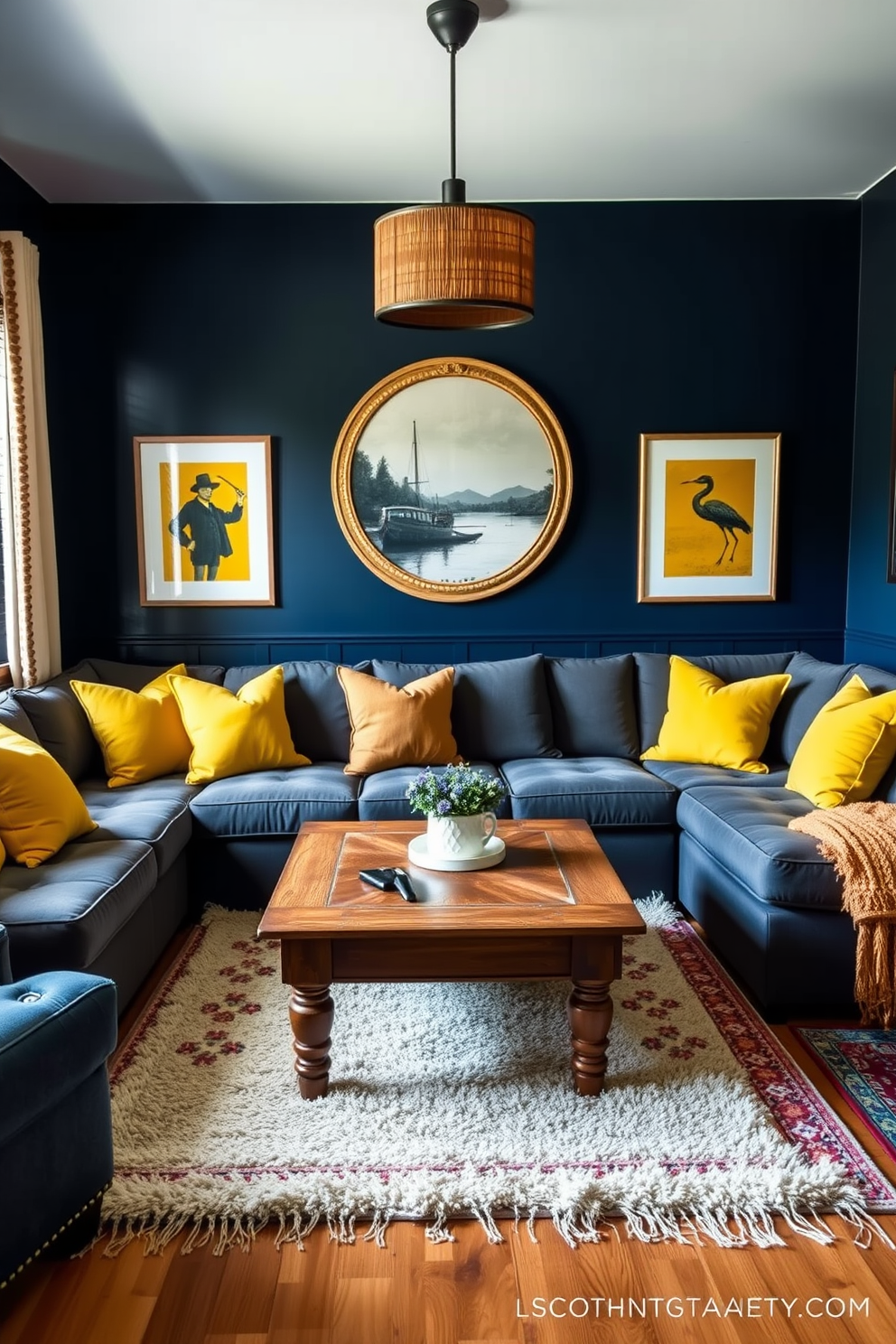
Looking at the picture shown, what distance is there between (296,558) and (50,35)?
2219 mm

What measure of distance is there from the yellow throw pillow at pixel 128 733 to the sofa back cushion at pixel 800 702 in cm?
246

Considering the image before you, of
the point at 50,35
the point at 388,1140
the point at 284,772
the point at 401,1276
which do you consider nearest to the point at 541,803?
the point at 284,772

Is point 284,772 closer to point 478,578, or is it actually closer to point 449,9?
point 478,578

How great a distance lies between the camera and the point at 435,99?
11.8 ft

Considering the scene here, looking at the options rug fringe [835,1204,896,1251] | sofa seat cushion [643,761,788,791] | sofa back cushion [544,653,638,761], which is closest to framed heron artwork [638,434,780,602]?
sofa back cushion [544,653,638,761]

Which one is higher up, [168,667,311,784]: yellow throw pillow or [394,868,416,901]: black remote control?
[168,667,311,784]: yellow throw pillow

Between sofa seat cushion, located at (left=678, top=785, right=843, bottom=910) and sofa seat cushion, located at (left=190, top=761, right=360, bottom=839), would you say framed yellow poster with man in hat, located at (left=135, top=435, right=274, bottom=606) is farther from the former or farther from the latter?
sofa seat cushion, located at (left=678, top=785, right=843, bottom=910)

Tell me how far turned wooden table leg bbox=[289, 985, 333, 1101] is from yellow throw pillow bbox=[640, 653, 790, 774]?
7.13 ft

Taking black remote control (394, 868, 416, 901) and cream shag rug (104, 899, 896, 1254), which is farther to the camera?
black remote control (394, 868, 416, 901)

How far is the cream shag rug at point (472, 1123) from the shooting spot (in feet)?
7.22

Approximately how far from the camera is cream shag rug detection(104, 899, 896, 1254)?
2.20m

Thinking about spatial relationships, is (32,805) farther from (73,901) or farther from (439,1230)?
(439,1230)

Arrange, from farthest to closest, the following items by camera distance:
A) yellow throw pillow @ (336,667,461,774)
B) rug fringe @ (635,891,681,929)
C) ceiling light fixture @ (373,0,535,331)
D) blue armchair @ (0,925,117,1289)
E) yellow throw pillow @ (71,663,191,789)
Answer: yellow throw pillow @ (336,667,461,774), yellow throw pillow @ (71,663,191,789), rug fringe @ (635,891,681,929), ceiling light fixture @ (373,0,535,331), blue armchair @ (0,925,117,1289)

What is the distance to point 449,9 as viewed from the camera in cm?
292
